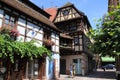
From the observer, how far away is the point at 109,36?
37.1 feet

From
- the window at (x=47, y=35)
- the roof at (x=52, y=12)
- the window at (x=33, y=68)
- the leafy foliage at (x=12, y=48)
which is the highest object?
the roof at (x=52, y=12)

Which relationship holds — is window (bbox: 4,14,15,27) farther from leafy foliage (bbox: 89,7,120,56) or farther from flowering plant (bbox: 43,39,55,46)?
leafy foliage (bbox: 89,7,120,56)

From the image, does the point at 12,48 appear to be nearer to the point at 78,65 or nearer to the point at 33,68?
the point at 33,68

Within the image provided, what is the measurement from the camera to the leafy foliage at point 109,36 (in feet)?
35.3

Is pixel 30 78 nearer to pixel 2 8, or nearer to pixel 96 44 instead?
pixel 2 8

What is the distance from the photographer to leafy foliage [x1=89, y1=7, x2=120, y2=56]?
1075 centimetres

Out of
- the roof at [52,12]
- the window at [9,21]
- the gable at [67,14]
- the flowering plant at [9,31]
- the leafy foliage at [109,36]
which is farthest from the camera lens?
the roof at [52,12]

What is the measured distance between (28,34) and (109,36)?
8.48 meters

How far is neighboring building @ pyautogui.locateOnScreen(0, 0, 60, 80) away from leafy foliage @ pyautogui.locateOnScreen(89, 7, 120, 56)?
21.8 feet

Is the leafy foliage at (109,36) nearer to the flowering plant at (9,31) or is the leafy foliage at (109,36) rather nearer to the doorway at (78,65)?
the flowering plant at (9,31)

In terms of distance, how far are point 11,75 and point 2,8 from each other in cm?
504

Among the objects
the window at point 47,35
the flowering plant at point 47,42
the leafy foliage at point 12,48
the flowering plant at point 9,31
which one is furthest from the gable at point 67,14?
the flowering plant at point 9,31

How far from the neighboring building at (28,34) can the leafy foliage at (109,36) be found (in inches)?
261

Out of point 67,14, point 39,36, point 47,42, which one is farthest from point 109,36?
point 67,14
